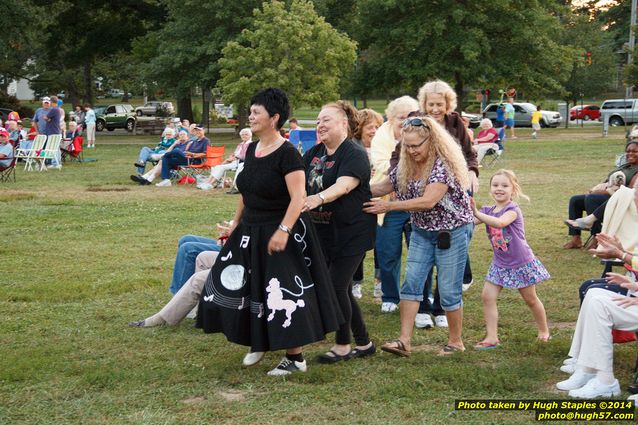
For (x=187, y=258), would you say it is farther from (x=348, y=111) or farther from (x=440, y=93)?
(x=440, y=93)

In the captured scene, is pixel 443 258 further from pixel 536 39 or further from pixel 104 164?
pixel 536 39

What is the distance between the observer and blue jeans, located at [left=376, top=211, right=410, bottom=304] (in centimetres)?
695

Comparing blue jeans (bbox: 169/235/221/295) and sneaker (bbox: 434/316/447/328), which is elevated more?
blue jeans (bbox: 169/235/221/295)

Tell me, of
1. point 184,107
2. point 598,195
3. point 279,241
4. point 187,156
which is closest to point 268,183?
point 279,241

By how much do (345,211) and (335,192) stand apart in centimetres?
23

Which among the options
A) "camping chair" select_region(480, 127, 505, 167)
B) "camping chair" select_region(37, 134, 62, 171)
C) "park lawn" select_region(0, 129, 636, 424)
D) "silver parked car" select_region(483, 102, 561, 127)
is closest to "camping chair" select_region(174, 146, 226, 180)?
"camping chair" select_region(37, 134, 62, 171)

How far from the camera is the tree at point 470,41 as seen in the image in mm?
32938

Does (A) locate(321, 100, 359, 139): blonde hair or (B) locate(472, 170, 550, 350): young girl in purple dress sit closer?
(A) locate(321, 100, 359, 139): blonde hair

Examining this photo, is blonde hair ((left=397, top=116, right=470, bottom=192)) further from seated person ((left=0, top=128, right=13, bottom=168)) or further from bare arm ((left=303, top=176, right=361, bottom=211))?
seated person ((left=0, top=128, right=13, bottom=168))

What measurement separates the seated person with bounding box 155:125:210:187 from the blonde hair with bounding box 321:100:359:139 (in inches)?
458

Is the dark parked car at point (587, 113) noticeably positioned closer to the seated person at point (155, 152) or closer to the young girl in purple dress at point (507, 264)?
the seated person at point (155, 152)

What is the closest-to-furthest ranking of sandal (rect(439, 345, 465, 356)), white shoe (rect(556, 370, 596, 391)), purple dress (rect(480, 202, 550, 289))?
1. white shoe (rect(556, 370, 596, 391))
2. sandal (rect(439, 345, 465, 356))
3. purple dress (rect(480, 202, 550, 289))

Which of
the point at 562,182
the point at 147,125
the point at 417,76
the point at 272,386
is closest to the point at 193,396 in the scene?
the point at 272,386

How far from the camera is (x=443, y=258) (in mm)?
5660
